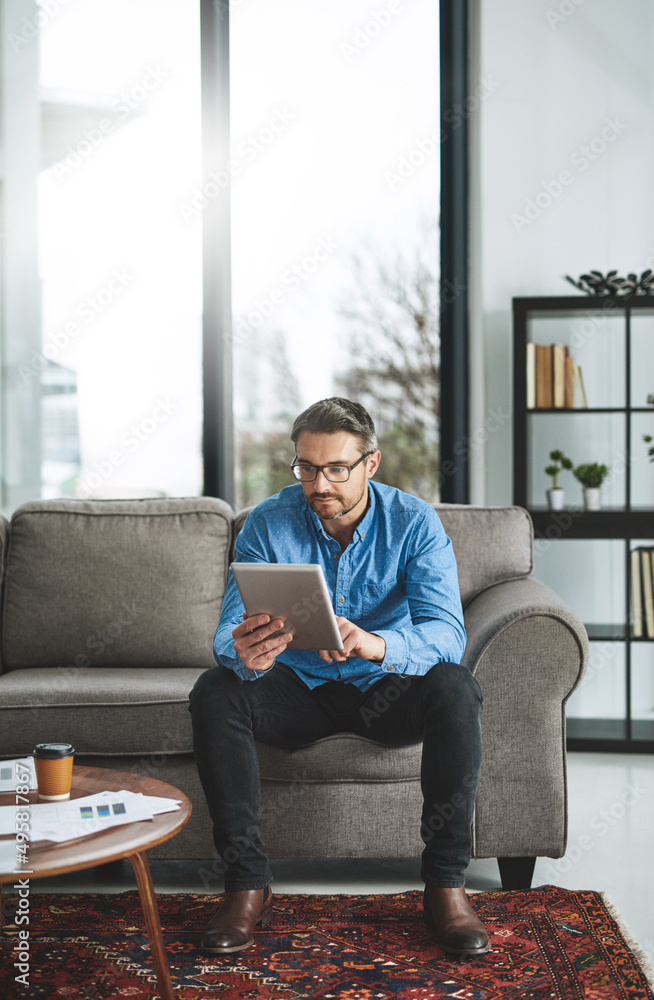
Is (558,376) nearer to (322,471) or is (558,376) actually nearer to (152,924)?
(322,471)

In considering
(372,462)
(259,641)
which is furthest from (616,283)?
(259,641)

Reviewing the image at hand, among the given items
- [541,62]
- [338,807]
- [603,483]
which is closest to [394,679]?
[338,807]

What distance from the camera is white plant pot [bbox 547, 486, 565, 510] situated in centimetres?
307

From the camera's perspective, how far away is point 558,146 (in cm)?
326

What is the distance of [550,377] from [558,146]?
86 centimetres

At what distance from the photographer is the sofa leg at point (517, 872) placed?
1.90 metres

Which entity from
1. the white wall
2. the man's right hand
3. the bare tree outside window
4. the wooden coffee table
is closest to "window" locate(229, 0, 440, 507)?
the bare tree outside window

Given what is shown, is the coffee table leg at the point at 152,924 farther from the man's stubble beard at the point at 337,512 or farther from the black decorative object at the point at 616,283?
the black decorative object at the point at 616,283

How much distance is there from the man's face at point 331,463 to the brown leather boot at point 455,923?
73cm

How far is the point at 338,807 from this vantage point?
1876 mm

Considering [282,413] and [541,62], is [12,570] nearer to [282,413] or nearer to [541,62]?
[282,413]

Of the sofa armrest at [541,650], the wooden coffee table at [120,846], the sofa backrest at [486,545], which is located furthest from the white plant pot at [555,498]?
the wooden coffee table at [120,846]

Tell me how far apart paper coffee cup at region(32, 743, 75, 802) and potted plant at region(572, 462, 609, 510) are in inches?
82.8

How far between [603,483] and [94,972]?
7.71 ft
